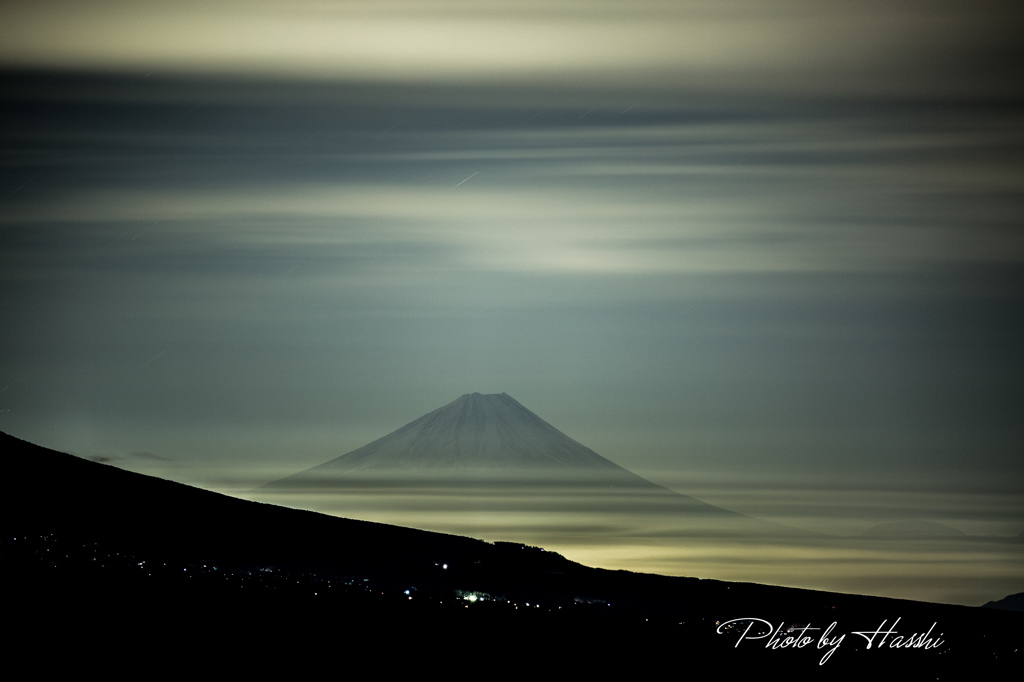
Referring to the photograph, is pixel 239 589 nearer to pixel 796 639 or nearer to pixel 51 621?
pixel 51 621

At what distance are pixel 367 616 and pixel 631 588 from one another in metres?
10.4

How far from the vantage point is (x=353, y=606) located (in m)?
20.0

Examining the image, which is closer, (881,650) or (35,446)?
(881,650)

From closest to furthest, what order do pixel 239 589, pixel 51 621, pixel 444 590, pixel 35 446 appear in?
pixel 51 621 < pixel 239 589 < pixel 444 590 < pixel 35 446

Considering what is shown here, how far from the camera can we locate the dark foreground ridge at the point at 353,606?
17641 mm

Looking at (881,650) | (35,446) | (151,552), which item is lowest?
(881,650)

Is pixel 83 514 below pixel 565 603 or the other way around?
the other way around

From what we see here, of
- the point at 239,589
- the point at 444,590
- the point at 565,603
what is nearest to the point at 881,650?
the point at 565,603

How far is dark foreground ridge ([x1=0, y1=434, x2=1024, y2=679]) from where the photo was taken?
17641 mm

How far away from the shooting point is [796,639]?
1933cm

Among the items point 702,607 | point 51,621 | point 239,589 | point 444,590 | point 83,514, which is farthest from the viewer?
point 702,607

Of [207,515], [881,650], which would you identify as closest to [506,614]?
[881,650]
